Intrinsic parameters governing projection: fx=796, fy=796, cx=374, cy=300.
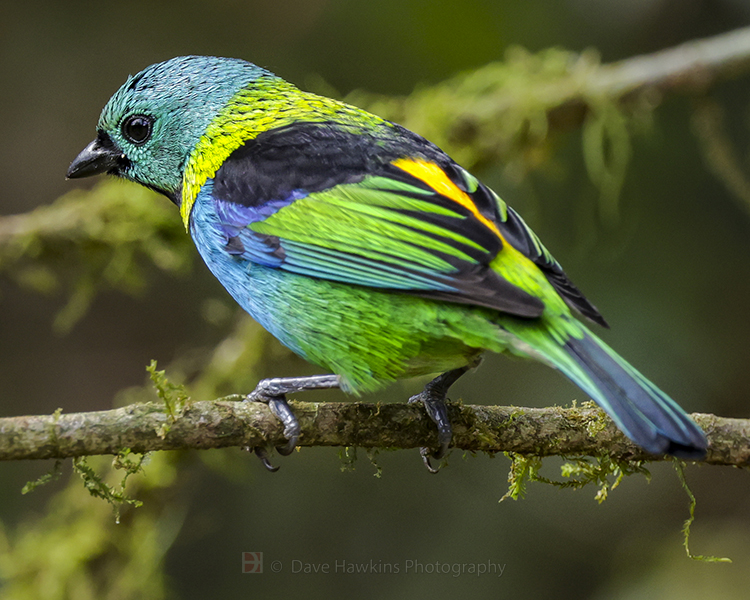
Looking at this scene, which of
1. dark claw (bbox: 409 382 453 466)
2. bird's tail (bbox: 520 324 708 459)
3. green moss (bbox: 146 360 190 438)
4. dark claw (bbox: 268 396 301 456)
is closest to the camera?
bird's tail (bbox: 520 324 708 459)

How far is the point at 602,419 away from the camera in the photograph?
284 cm

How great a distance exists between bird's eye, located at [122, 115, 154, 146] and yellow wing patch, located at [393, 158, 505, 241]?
4.24 ft

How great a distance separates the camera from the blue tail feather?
85.7 inches

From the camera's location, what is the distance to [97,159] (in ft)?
12.4

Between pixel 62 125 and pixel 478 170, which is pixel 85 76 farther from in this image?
pixel 478 170

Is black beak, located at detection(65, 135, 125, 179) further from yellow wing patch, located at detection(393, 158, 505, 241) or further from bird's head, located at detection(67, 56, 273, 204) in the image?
yellow wing patch, located at detection(393, 158, 505, 241)

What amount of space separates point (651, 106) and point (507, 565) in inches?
117

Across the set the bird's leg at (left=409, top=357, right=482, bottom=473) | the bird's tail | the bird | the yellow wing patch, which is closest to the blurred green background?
the bird

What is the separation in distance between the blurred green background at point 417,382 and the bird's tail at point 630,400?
251 centimetres

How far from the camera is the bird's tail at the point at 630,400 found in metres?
2.18

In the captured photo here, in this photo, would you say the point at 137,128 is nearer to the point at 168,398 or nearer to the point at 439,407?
the point at 168,398

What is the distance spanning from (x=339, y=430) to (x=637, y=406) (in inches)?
39.0

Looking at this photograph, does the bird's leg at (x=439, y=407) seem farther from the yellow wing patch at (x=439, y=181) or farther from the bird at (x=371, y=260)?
the yellow wing patch at (x=439, y=181)

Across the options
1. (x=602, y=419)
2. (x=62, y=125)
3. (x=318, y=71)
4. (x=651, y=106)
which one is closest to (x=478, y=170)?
(x=651, y=106)
